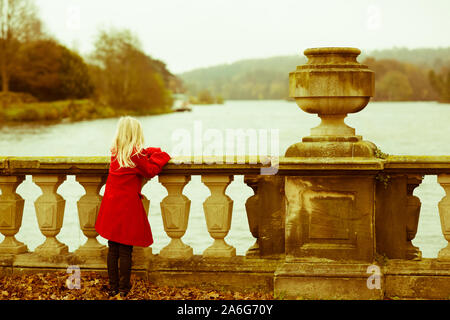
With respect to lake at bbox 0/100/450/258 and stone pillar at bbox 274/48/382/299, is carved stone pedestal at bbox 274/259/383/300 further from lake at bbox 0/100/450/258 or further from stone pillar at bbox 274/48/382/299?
lake at bbox 0/100/450/258

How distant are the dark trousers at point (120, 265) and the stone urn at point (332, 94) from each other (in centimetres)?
147

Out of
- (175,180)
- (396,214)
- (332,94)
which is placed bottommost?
(396,214)

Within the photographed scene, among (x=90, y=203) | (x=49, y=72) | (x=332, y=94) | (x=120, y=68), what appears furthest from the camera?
(x=120, y=68)

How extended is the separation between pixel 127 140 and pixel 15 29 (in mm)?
68895

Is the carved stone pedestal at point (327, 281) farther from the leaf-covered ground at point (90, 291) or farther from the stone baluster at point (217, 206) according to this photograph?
the stone baluster at point (217, 206)

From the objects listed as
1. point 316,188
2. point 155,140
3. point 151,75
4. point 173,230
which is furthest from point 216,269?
point 151,75

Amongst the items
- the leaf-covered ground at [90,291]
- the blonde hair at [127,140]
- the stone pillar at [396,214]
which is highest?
the blonde hair at [127,140]

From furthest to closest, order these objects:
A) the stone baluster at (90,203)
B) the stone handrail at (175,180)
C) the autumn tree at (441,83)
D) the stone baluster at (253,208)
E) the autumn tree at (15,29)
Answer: the autumn tree at (441,83)
the autumn tree at (15,29)
the stone baluster at (90,203)
the stone baluster at (253,208)
the stone handrail at (175,180)

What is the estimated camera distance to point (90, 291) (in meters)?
5.19

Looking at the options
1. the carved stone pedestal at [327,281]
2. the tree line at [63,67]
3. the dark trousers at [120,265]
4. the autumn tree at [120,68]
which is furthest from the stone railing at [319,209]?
the autumn tree at [120,68]

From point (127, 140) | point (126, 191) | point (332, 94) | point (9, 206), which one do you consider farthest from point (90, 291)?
point (332, 94)

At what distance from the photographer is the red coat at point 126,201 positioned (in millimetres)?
5047

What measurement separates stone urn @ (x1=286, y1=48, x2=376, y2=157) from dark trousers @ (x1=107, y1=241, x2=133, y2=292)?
4.82 ft

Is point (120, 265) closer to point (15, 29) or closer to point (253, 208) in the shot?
point (253, 208)
